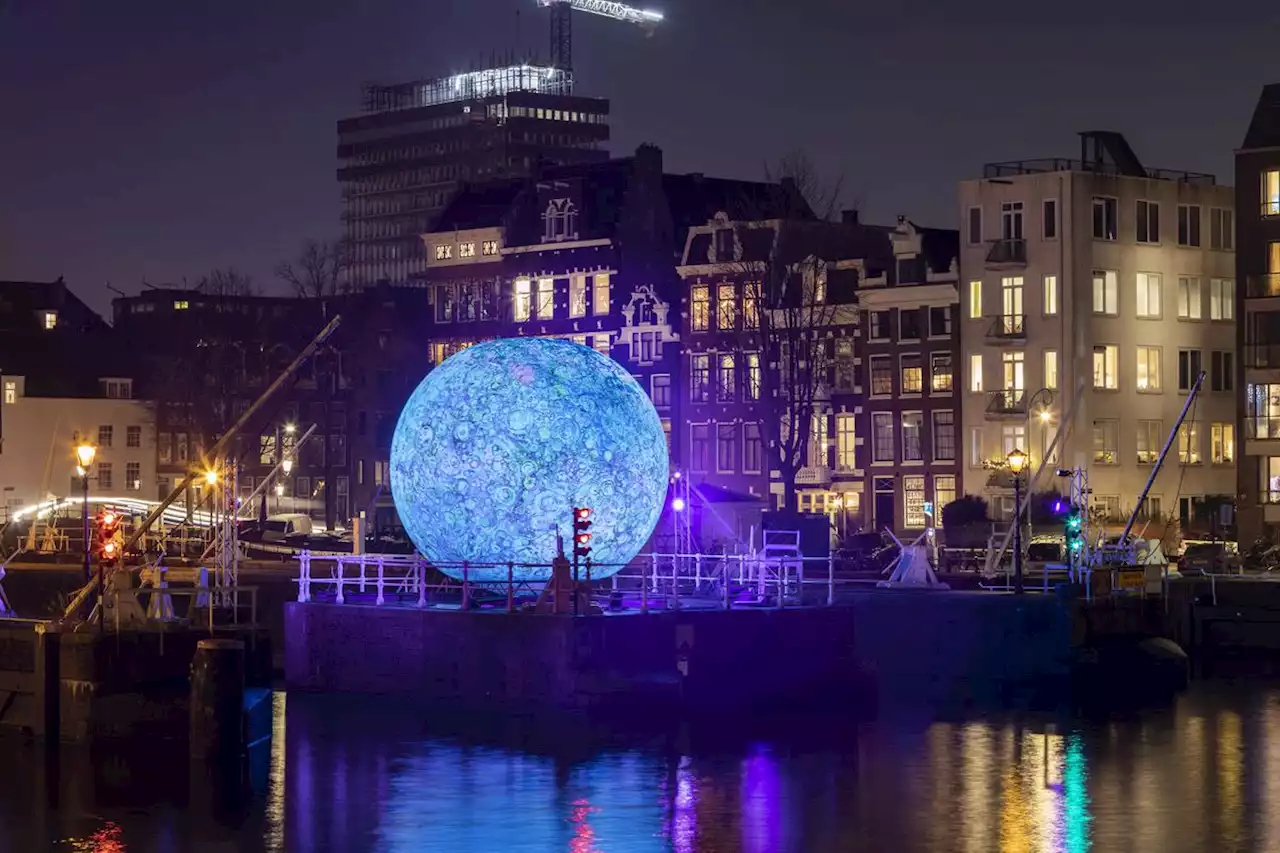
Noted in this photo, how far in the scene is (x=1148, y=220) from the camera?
4055 inches

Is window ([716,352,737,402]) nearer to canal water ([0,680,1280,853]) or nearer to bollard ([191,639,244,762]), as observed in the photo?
canal water ([0,680,1280,853])

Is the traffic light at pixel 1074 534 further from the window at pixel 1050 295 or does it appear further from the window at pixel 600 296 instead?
the window at pixel 600 296

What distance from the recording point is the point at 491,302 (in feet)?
429

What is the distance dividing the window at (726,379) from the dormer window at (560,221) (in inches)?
599

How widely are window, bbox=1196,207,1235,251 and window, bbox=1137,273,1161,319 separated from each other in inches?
142

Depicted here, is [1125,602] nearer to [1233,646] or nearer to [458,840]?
[1233,646]

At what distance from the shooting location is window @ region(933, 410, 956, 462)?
105m

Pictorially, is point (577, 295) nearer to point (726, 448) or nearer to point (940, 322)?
point (726, 448)

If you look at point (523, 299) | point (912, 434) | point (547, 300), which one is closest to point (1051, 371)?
point (912, 434)

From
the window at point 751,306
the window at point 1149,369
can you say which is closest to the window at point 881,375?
the window at point 751,306

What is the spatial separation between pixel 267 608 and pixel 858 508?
133ft

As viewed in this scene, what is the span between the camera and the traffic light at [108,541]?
55.4 m

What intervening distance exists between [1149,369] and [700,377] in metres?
22.7

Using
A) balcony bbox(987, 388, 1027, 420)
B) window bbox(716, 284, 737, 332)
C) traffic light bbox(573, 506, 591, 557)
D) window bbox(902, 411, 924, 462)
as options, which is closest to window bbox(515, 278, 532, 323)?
window bbox(716, 284, 737, 332)
